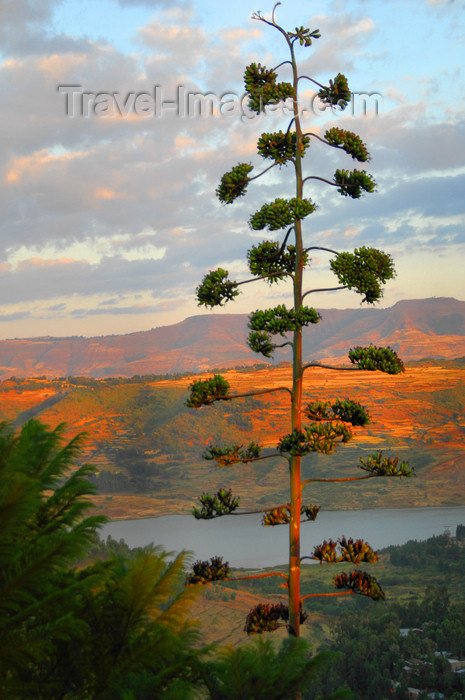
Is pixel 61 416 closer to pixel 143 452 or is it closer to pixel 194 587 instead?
pixel 143 452

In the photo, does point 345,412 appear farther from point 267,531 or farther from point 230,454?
point 267,531

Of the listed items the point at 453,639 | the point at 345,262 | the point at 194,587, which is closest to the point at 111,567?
the point at 194,587

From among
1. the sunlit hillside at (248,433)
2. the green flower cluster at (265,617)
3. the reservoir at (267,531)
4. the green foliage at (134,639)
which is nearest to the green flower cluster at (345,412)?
the green flower cluster at (265,617)

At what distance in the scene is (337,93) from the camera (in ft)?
33.5

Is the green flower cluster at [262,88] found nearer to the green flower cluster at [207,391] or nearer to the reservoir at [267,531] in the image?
the green flower cluster at [207,391]

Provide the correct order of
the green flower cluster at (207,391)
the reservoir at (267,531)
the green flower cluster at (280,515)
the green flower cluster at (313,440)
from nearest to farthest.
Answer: the green flower cluster at (313,440), the green flower cluster at (280,515), the green flower cluster at (207,391), the reservoir at (267,531)

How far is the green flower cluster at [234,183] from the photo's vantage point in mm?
10344

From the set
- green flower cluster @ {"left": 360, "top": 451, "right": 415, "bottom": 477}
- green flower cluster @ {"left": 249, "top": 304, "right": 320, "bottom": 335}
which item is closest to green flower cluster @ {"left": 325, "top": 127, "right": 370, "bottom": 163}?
green flower cluster @ {"left": 249, "top": 304, "right": 320, "bottom": 335}

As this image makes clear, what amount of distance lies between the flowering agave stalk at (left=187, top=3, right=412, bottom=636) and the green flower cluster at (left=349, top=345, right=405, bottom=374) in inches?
0.6

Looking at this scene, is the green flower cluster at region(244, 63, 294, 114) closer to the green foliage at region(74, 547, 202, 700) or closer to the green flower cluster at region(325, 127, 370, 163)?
the green flower cluster at region(325, 127, 370, 163)

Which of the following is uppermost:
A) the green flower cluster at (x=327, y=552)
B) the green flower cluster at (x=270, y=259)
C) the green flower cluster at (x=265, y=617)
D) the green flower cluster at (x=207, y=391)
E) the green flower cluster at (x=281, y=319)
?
the green flower cluster at (x=270, y=259)

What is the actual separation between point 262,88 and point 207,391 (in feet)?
14.9

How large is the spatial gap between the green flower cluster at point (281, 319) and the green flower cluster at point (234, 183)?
1960 mm

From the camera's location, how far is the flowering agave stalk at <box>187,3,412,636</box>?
8930 mm
